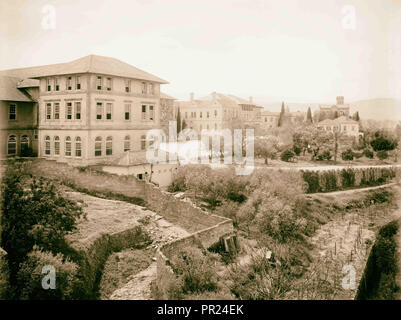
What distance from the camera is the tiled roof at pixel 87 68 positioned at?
831cm

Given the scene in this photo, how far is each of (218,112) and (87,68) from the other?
5.53 meters

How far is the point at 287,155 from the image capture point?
13570mm

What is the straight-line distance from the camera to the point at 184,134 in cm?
1216

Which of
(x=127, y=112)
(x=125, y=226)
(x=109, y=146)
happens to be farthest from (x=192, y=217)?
(x=127, y=112)

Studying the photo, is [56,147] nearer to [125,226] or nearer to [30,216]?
[30,216]

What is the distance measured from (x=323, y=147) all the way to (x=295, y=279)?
605cm

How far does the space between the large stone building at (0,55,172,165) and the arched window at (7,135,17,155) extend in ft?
0.06

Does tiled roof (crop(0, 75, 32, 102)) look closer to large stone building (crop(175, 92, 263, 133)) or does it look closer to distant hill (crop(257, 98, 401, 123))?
large stone building (crop(175, 92, 263, 133))

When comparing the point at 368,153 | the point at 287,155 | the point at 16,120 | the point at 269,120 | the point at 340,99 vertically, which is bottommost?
the point at 287,155

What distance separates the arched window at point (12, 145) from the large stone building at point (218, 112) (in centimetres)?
499

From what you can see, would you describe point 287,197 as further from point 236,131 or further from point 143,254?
point 143,254

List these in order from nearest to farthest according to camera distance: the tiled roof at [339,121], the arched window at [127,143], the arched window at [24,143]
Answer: the arched window at [24,143], the arched window at [127,143], the tiled roof at [339,121]

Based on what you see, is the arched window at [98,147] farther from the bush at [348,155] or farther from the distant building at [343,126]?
the bush at [348,155]

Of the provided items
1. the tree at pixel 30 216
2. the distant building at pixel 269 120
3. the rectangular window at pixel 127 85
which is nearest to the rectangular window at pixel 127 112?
the rectangular window at pixel 127 85
